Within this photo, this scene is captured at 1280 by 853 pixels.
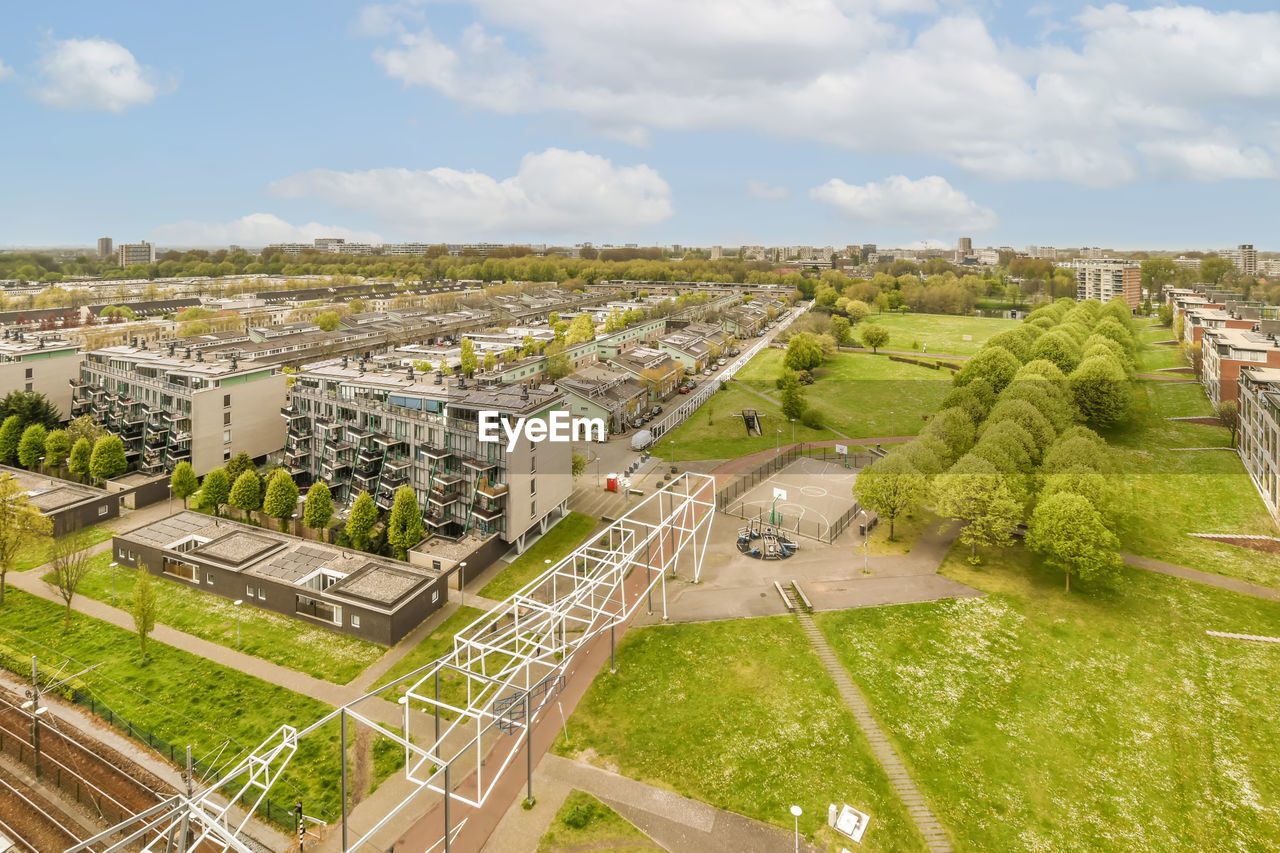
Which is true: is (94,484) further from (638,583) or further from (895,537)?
(895,537)

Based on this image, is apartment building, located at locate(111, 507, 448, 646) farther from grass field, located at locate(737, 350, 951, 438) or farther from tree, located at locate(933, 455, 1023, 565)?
grass field, located at locate(737, 350, 951, 438)

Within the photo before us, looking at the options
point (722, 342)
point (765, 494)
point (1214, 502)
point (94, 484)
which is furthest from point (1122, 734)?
point (722, 342)

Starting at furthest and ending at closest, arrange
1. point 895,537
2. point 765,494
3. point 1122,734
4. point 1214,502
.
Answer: point 765,494 → point 1214,502 → point 895,537 → point 1122,734

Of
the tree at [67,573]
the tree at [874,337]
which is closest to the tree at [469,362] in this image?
the tree at [67,573]

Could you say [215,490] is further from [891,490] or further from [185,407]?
A: [891,490]

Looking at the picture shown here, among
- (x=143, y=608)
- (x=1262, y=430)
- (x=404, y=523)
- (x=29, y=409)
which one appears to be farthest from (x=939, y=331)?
(x=29, y=409)
